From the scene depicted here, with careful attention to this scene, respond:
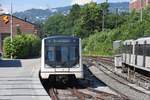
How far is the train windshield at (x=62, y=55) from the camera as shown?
1048 inches

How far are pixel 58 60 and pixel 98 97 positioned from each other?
5245 millimetres

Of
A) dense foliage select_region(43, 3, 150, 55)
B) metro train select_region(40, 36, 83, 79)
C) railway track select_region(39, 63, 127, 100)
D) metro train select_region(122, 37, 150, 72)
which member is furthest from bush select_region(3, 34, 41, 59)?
metro train select_region(40, 36, 83, 79)

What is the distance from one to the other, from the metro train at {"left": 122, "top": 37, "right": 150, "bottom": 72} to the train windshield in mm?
6266

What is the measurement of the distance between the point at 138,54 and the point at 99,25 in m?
102

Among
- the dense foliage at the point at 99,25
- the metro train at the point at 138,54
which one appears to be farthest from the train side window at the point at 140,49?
the dense foliage at the point at 99,25

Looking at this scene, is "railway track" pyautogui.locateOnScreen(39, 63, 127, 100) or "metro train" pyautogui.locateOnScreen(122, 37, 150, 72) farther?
"metro train" pyautogui.locateOnScreen(122, 37, 150, 72)

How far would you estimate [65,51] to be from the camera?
27.1 m

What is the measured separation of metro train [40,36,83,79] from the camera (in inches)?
1041

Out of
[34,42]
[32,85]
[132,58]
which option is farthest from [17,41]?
[32,85]

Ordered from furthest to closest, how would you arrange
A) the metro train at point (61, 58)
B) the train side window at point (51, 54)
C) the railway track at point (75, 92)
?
the train side window at point (51, 54)
the metro train at point (61, 58)
the railway track at point (75, 92)

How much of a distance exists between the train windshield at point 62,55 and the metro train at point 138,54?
6266 millimetres

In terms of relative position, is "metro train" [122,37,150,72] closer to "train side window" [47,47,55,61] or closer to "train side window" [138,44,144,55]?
"train side window" [138,44,144,55]

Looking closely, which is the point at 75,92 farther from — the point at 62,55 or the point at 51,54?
the point at 51,54

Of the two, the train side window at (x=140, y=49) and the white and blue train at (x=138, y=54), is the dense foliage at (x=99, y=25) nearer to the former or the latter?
the white and blue train at (x=138, y=54)
